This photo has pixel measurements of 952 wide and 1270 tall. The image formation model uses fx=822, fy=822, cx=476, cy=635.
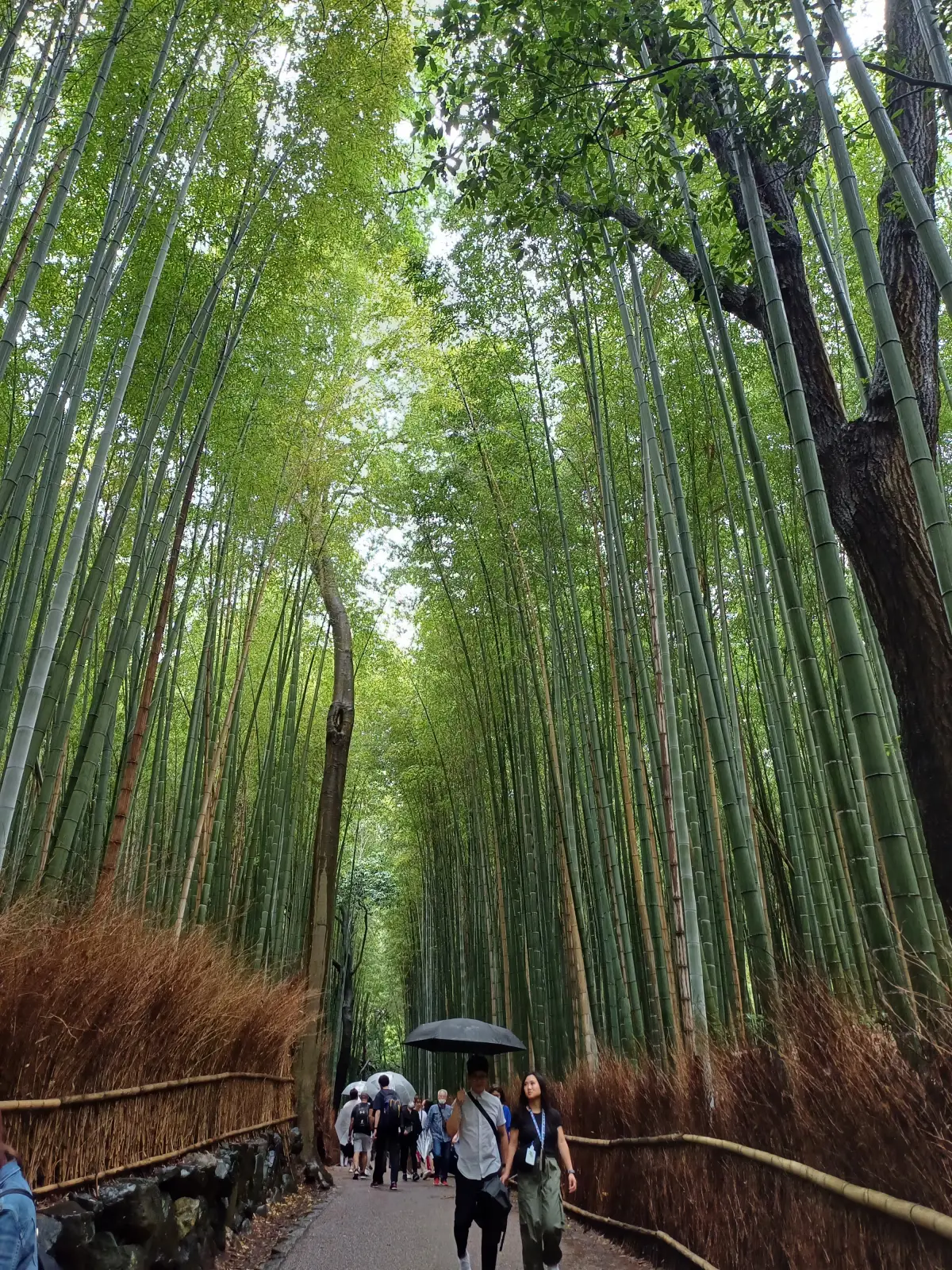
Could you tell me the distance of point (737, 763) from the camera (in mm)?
4246

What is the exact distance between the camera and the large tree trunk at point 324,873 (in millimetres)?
6055

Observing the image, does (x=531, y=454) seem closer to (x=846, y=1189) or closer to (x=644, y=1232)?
(x=644, y=1232)

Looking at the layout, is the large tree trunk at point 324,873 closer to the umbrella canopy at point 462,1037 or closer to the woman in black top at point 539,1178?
the umbrella canopy at point 462,1037

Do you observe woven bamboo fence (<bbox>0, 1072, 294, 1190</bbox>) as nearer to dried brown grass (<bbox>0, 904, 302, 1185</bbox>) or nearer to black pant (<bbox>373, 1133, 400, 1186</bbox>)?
dried brown grass (<bbox>0, 904, 302, 1185</bbox>)

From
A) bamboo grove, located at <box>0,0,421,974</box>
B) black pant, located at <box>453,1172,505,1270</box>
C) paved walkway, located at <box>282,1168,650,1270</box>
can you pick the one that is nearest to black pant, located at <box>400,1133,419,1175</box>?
paved walkway, located at <box>282,1168,650,1270</box>

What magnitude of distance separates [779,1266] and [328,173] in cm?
504

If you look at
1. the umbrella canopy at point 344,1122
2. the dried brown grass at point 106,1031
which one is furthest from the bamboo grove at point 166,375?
the umbrella canopy at point 344,1122

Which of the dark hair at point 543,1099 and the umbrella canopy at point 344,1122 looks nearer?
the dark hair at point 543,1099

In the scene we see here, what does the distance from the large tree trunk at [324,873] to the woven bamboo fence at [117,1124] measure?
1695mm

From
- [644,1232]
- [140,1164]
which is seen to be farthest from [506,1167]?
[140,1164]

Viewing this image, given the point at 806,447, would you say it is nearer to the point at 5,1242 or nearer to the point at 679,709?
the point at 5,1242

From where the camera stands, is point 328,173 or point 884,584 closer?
point 884,584

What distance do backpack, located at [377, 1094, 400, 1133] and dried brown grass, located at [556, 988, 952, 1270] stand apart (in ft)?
13.0

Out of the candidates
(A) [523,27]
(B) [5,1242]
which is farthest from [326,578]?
(B) [5,1242]
